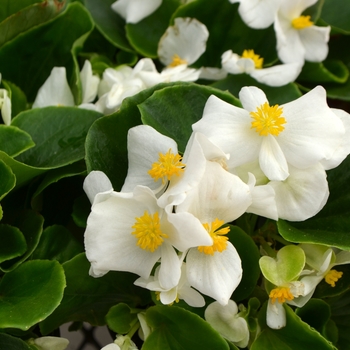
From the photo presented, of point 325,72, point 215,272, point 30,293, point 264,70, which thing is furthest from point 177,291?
point 325,72

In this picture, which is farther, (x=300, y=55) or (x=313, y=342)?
(x=300, y=55)

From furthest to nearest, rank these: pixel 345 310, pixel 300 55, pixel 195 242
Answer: pixel 300 55
pixel 345 310
pixel 195 242

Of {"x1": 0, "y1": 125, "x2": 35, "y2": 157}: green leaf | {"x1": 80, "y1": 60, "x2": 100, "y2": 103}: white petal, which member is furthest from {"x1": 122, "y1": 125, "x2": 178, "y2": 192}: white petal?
{"x1": 80, "y1": 60, "x2": 100, "y2": 103}: white petal

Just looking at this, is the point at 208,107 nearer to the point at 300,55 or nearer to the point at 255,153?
the point at 255,153

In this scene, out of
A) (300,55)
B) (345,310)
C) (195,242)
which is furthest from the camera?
(300,55)

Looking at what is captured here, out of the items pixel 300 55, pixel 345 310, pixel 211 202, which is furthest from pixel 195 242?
pixel 300 55

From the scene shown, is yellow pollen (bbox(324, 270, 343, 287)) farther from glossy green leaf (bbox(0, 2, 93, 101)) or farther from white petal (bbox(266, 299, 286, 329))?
glossy green leaf (bbox(0, 2, 93, 101))
